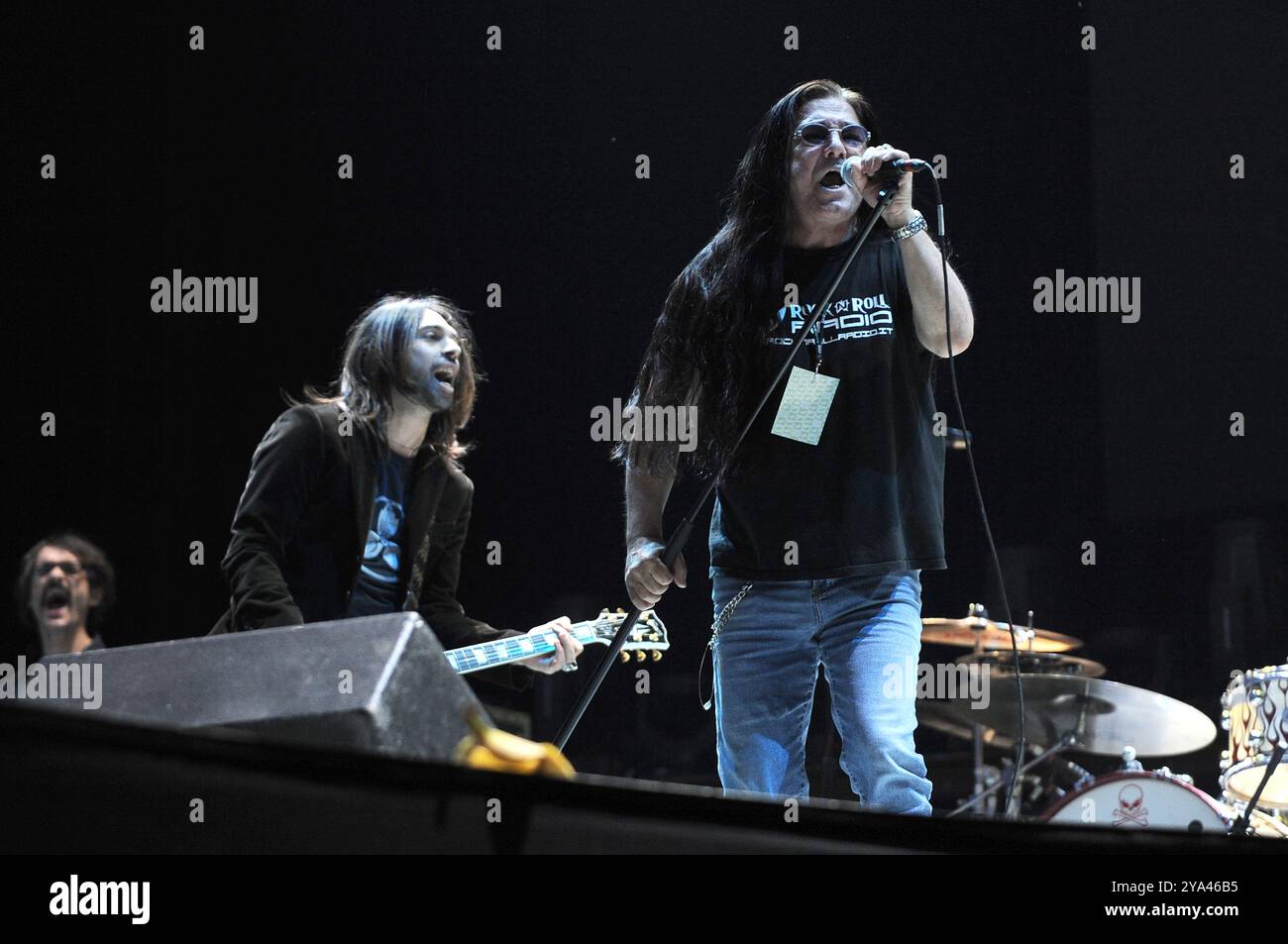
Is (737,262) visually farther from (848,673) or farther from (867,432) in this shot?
(848,673)

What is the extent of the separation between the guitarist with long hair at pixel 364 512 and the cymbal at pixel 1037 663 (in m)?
1.28

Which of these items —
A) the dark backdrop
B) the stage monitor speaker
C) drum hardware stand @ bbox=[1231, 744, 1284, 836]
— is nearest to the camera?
the stage monitor speaker

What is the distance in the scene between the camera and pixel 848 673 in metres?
2.17

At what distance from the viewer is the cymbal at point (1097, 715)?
368cm

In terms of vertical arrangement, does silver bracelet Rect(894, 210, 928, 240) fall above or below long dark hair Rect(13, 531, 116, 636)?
above

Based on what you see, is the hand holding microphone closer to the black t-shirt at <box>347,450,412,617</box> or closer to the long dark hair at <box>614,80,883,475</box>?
the long dark hair at <box>614,80,883,475</box>

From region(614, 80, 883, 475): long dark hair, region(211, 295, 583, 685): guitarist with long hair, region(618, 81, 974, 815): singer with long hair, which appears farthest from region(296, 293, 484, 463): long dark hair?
region(618, 81, 974, 815): singer with long hair

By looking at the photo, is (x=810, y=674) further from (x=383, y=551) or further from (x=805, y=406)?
(x=383, y=551)

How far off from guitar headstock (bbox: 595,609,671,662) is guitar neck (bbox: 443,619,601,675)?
52 mm

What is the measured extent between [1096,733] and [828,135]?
88.3 inches

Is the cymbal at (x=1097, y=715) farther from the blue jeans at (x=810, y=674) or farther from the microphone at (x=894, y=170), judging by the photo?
the microphone at (x=894, y=170)

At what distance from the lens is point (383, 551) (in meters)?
3.29

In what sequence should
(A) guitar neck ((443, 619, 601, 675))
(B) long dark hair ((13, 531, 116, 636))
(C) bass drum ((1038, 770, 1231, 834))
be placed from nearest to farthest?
1. (C) bass drum ((1038, 770, 1231, 834))
2. (A) guitar neck ((443, 619, 601, 675))
3. (B) long dark hair ((13, 531, 116, 636))

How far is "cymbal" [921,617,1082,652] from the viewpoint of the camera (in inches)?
153
